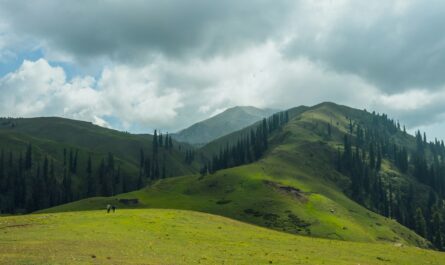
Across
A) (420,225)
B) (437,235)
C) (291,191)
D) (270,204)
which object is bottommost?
(437,235)

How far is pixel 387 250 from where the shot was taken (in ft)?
209

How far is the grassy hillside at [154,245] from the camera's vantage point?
37.7 metres

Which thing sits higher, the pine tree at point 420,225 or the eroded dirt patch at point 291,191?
the eroded dirt patch at point 291,191

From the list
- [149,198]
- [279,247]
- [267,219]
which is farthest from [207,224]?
[149,198]

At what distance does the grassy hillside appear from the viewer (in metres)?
37.7

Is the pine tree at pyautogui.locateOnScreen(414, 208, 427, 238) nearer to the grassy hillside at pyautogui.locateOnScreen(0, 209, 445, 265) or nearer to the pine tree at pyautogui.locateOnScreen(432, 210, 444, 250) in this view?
the pine tree at pyautogui.locateOnScreen(432, 210, 444, 250)

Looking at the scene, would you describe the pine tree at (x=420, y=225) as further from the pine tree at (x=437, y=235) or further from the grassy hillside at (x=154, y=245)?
the grassy hillside at (x=154, y=245)

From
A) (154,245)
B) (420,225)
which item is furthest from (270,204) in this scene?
(154,245)

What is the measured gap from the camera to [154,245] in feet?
157

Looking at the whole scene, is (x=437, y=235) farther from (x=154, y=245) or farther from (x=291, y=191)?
(x=154, y=245)

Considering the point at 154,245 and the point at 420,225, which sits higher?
the point at 154,245

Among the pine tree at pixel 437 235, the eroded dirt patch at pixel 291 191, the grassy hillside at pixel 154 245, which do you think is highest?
the eroded dirt patch at pixel 291 191

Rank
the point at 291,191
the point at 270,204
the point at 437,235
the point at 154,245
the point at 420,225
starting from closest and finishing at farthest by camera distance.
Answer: the point at 154,245 < the point at 270,204 < the point at 437,235 < the point at 291,191 < the point at 420,225

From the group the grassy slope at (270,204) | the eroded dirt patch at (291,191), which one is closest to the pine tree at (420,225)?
the grassy slope at (270,204)
